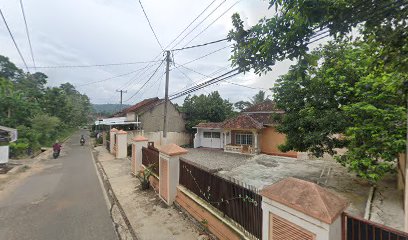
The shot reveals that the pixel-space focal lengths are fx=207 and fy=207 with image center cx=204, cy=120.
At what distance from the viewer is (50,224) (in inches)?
219

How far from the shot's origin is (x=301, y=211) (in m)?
2.57

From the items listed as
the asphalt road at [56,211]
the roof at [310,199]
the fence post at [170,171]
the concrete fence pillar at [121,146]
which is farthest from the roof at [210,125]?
the roof at [310,199]

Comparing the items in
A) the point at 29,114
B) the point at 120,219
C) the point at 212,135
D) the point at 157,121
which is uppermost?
the point at 29,114

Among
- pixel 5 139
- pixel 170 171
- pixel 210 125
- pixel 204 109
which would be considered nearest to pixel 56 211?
pixel 170 171

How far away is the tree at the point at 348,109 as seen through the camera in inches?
226

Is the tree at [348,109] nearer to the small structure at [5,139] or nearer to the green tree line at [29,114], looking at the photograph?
the small structure at [5,139]

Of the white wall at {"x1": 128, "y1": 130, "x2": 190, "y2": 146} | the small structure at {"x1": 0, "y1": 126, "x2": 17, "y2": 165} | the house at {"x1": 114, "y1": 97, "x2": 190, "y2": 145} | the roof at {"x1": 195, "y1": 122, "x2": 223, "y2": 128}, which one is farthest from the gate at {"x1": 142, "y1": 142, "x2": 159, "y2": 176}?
the roof at {"x1": 195, "y1": 122, "x2": 223, "y2": 128}

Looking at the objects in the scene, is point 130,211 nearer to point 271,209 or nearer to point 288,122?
point 271,209

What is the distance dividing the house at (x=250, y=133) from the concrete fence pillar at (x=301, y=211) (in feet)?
47.9

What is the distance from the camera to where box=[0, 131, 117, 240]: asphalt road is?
516 centimetres

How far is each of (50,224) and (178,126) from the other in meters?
19.2

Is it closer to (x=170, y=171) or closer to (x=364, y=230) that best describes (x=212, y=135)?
(x=170, y=171)

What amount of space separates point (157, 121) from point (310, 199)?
2141cm

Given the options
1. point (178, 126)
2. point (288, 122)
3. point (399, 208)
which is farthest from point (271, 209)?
point (178, 126)
